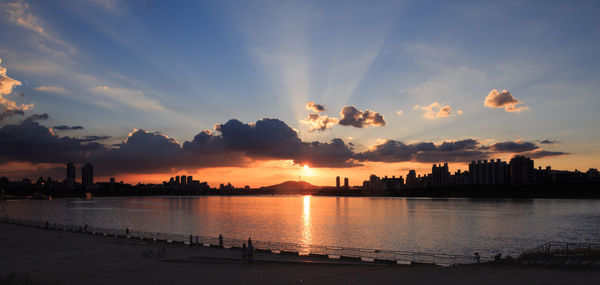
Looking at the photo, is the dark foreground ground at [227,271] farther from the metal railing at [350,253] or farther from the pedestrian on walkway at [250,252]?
the metal railing at [350,253]

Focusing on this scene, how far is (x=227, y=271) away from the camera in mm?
29219

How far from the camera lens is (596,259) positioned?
3027 centimetres

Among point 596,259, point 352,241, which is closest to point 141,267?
point 596,259

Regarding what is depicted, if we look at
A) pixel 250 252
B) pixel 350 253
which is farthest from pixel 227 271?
pixel 350 253

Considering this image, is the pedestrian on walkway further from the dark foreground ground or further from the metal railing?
the metal railing

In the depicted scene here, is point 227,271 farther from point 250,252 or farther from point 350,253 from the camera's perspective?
point 350,253

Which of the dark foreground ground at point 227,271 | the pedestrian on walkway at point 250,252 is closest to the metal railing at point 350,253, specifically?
the dark foreground ground at point 227,271

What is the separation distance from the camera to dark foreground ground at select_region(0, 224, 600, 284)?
25.5m

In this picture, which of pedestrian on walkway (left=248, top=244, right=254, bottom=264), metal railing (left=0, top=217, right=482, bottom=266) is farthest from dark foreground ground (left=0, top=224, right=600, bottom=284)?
metal railing (left=0, top=217, right=482, bottom=266)

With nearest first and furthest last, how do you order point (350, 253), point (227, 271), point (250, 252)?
1. point (227, 271)
2. point (250, 252)
3. point (350, 253)

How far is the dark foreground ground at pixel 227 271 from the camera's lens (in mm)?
25484

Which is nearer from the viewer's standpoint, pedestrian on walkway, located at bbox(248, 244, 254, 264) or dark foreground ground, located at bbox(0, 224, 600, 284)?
dark foreground ground, located at bbox(0, 224, 600, 284)

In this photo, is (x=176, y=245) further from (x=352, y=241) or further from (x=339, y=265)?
(x=352, y=241)

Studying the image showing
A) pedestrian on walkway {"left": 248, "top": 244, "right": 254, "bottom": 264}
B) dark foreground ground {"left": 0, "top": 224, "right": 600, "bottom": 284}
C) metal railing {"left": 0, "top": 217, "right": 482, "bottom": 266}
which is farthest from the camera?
metal railing {"left": 0, "top": 217, "right": 482, "bottom": 266}
